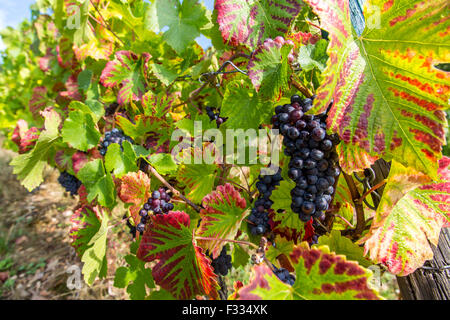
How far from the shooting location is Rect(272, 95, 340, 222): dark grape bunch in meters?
0.58

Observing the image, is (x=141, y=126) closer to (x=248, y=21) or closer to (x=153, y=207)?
(x=153, y=207)

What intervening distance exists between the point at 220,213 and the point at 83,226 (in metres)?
0.65

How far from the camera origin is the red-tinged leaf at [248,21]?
0.68m

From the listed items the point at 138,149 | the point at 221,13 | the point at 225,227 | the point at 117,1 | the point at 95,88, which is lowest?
the point at 225,227

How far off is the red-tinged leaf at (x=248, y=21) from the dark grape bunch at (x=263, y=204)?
1.19ft

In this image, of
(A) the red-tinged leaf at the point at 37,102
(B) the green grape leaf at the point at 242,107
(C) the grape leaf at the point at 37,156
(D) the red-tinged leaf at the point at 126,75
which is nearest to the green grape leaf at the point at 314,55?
(B) the green grape leaf at the point at 242,107

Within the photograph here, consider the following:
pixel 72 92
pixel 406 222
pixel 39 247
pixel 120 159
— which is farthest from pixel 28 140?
pixel 39 247

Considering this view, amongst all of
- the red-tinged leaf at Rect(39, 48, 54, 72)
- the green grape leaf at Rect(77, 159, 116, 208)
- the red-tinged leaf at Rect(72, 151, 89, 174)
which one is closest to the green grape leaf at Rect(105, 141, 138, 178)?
the green grape leaf at Rect(77, 159, 116, 208)

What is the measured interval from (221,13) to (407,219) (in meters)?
0.67

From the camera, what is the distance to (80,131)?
1.12 m

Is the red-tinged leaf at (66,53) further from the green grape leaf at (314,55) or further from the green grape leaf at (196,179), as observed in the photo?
the green grape leaf at (314,55)
